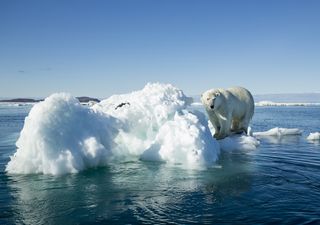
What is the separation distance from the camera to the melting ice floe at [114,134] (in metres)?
7.97

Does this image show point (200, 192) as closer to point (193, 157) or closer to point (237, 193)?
point (237, 193)

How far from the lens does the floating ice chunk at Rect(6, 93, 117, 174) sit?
790 cm

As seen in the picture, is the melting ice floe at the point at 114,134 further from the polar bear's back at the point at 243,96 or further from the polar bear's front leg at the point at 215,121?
the polar bear's back at the point at 243,96

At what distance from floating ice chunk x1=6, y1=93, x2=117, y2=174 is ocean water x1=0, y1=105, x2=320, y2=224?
1.08ft

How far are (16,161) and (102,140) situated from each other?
2.15 m

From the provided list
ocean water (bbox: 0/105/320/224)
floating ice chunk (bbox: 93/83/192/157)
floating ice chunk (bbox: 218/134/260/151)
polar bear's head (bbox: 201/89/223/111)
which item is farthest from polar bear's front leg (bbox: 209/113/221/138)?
ocean water (bbox: 0/105/320/224)

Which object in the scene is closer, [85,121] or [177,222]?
[177,222]

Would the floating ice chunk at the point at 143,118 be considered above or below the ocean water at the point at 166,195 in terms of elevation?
above

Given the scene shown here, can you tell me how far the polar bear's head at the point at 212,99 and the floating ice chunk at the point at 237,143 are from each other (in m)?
1.18

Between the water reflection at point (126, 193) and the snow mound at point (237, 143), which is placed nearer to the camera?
the water reflection at point (126, 193)

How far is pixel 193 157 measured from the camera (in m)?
8.88

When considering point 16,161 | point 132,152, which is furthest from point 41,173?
point 132,152

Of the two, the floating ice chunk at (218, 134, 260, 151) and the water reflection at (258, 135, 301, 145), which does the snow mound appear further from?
the water reflection at (258, 135, 301, 145)

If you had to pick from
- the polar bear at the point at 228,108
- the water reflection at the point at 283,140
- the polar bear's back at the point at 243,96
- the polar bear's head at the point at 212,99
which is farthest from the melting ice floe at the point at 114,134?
the water reflection at the point at 283,140
